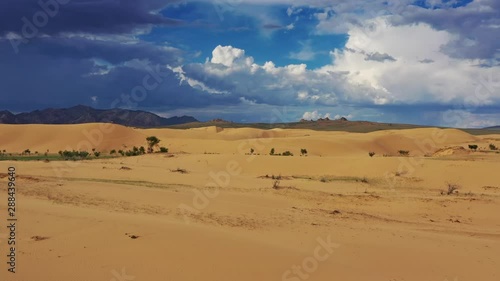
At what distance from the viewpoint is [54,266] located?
22.8ft

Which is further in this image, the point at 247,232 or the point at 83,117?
the point at 83,117

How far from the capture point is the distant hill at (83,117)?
142250 millimetres

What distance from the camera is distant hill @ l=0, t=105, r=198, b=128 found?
467ft

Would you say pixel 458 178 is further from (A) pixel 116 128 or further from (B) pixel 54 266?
(A) pixel 116 128

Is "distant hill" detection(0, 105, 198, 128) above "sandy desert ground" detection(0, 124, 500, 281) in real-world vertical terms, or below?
above

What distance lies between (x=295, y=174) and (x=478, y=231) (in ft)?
58.6

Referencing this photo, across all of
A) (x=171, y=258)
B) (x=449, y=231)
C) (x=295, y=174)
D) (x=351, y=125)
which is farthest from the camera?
(x=351, y=125)

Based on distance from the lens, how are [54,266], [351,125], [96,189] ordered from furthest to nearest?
[351,125], [96,189], [54,266]

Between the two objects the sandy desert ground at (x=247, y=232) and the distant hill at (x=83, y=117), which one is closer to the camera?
the sandy desert ground at (x=247, y=232)

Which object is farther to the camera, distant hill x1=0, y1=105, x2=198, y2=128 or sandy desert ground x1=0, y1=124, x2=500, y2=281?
distant hill x1=0, y1=105, x2=198, y2=128

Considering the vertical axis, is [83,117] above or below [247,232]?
above

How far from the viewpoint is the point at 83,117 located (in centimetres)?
16462

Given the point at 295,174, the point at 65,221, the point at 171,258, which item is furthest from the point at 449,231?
the point at 295,174

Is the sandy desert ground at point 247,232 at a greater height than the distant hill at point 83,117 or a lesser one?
lesser
